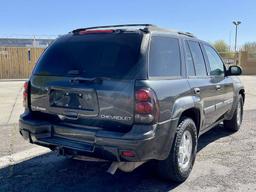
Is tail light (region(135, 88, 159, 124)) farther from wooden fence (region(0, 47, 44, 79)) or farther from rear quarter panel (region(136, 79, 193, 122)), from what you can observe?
wooden fence (region(0, 47, 44, 79))

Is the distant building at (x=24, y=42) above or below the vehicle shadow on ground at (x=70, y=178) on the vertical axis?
above

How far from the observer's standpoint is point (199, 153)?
5.10 m

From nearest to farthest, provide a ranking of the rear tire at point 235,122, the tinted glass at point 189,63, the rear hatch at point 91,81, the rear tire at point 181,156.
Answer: the rear hatch at point 91,81 < the rear tire at point 181,156 < the tinted glass at point 189,63 < the rear tire at point 235,122

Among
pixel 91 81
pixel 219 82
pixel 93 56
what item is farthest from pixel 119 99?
pixel 219 82

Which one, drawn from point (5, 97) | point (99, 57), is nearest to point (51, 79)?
point (99, 57)

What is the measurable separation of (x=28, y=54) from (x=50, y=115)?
1736 cm

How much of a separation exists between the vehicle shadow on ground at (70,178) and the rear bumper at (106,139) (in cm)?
57

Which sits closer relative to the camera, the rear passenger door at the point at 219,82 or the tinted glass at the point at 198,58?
the tinted glass at the point at 198,58

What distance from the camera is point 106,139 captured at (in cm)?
313

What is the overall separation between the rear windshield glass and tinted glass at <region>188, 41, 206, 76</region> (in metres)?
1.39

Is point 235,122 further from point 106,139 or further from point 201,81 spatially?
point 106,139

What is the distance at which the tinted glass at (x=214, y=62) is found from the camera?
5.17 meters

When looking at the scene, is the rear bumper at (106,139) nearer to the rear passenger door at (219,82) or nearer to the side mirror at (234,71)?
the rear passenger door at (219,82)

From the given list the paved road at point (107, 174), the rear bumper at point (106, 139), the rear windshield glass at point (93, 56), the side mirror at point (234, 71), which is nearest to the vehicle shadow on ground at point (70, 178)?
the paved road at point (107, 174)
